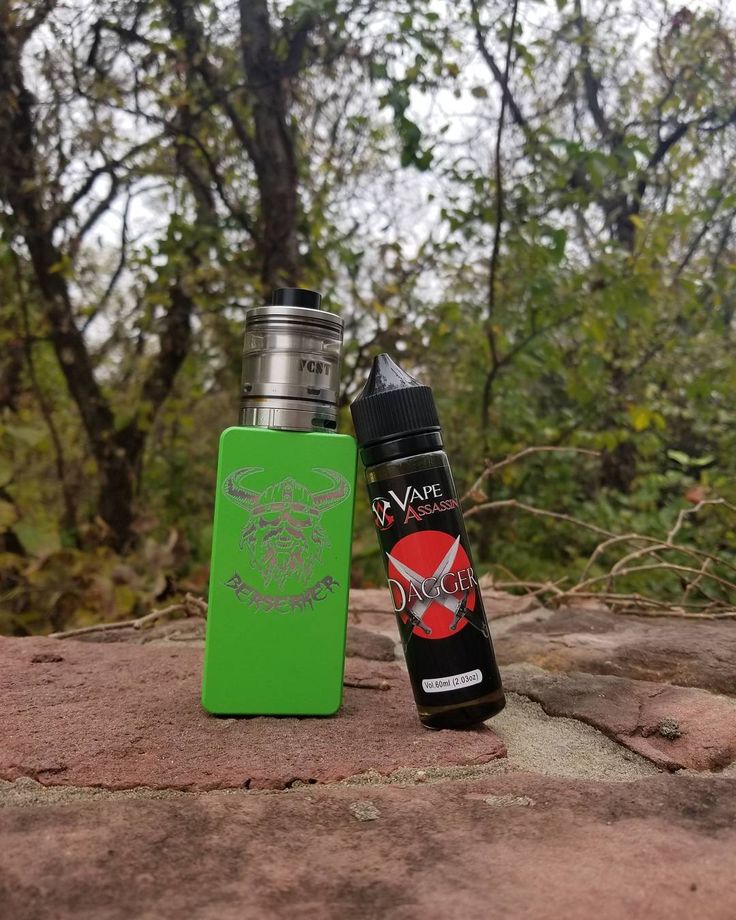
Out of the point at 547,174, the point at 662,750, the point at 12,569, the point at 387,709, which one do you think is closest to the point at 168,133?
the point at 547,174

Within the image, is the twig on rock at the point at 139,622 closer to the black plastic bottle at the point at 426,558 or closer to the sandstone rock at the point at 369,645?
the sandstone rock at the point at 369,645

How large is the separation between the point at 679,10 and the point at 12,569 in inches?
114

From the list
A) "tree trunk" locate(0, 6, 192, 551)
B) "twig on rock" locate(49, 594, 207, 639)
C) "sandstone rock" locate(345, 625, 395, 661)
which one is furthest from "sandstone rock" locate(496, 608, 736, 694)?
"tree trunk" locate(0, 6, 192, 551)

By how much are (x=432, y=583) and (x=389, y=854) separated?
0.34 m

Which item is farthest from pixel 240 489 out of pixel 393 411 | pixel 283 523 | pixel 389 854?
pixel 389 854

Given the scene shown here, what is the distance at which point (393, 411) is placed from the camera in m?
0.91

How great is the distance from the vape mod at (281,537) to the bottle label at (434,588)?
7 cm

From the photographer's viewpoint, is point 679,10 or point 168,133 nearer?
point 168,133

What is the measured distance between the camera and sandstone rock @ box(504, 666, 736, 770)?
32.5 inches

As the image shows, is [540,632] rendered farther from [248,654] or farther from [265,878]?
[265,878]

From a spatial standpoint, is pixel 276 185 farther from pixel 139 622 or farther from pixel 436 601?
pixel 436 601

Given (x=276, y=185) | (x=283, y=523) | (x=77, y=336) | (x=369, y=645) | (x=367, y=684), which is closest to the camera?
(x=283, y=523)

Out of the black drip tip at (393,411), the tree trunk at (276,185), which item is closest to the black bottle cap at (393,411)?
the black drip tip at (393,411)

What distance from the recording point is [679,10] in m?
3.03
